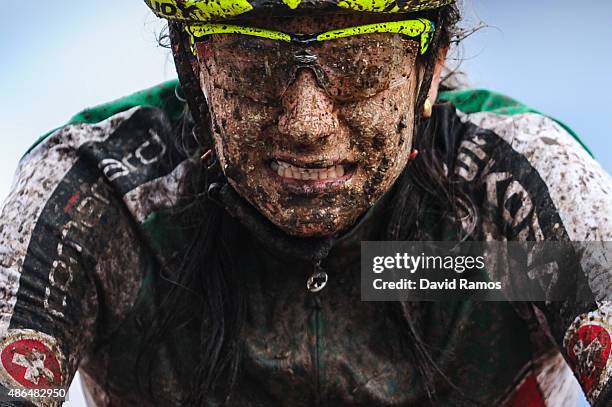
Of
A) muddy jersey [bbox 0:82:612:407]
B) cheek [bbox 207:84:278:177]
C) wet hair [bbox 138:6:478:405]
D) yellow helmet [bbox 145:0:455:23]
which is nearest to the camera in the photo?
yellow helmet [bbox 145:0:455:23]

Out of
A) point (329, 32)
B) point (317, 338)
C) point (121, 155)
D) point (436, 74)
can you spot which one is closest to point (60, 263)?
point (121, 155)

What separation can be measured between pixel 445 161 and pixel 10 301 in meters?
1.01

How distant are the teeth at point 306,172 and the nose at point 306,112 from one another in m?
0.08

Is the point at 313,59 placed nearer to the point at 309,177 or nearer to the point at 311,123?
the point at 311,123

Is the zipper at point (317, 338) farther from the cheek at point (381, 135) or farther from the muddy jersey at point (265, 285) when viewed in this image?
the cheek at point (381, 135)

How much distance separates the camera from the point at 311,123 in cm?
270

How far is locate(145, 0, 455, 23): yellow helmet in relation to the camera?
2.68 m

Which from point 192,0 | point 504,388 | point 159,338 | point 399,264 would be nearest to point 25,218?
point 159,338

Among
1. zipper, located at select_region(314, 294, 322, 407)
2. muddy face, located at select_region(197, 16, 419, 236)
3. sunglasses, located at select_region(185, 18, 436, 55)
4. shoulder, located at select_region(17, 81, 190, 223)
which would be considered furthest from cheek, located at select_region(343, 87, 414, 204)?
shoulder, located at select_region(17, 81, 190, 223)

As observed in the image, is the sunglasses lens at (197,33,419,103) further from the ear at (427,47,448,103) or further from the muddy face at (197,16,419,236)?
the ear at (427,47,448,103)

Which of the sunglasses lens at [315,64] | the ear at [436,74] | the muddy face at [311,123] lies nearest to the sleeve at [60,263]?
the muddy face at [311,123]

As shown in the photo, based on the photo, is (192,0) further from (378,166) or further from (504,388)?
(504,388)

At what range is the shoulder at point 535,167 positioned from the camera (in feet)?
9.50

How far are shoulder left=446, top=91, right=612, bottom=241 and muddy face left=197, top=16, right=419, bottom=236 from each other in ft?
0.93
